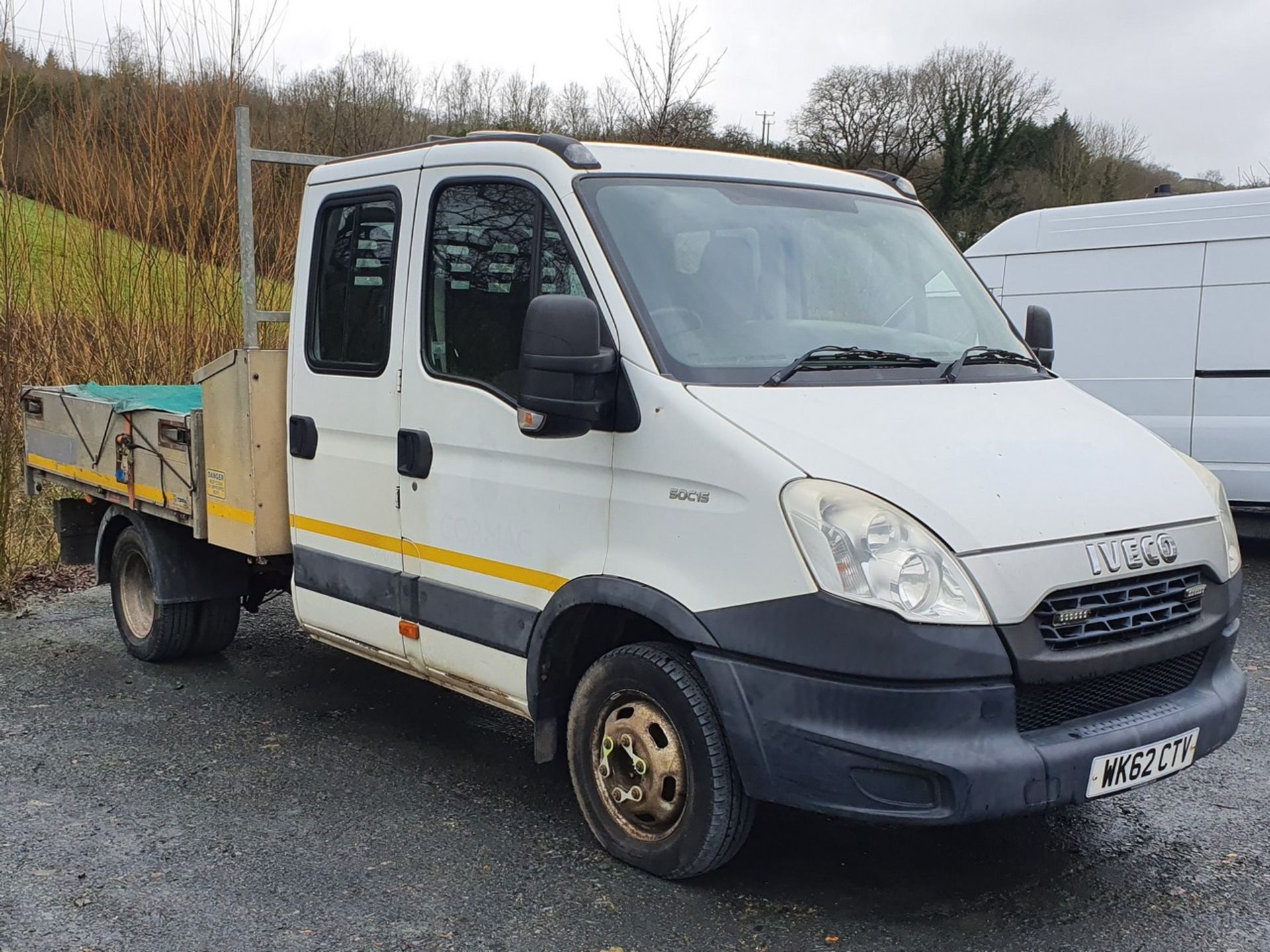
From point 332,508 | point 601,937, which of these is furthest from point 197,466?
point 601,937

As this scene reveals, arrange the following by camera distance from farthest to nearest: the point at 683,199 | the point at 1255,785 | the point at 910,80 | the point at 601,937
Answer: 1. the point at 910,80
2. the point at 1255,785
3. the point at 683,199
4. the point at 601,937

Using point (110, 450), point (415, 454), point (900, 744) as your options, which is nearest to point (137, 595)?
point (110, 450)

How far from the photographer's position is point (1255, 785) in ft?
15.2

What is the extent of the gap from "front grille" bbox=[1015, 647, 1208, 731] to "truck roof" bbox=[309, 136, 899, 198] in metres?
2.00

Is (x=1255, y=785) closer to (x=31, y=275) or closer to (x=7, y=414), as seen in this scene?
(x=7, y=414)

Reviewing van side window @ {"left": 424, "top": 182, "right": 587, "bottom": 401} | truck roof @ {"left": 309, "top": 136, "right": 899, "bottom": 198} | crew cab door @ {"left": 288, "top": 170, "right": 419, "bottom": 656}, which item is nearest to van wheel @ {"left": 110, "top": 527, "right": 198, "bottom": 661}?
crew cab door @ {"left": 288, "top": 170, "right": 419, "bottom": 656}

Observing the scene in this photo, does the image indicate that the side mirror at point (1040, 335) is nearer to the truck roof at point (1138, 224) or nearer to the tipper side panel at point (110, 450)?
the tipper side panel at point (110, 450)

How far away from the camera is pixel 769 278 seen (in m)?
3.98

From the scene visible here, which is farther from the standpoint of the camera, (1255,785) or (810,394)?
(1255,785)

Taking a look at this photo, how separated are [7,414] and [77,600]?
1.21 metres

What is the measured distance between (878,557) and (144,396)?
505 centimetres

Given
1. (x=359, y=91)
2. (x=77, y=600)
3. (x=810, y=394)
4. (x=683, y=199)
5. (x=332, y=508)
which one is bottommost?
(x=77, y=600)

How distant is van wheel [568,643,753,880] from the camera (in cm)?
350

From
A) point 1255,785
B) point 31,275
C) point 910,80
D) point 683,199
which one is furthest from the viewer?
point 910,80
